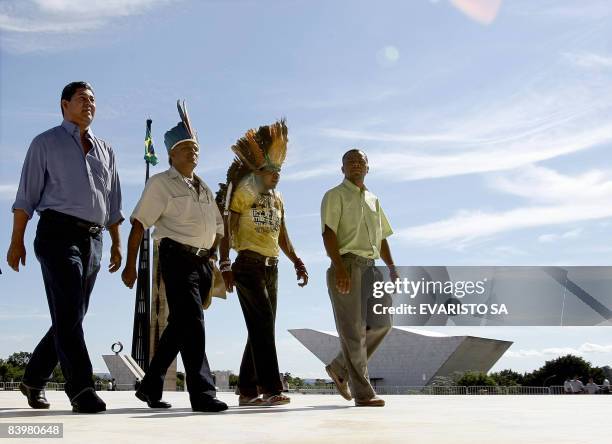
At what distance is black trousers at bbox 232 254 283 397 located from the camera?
552 cm

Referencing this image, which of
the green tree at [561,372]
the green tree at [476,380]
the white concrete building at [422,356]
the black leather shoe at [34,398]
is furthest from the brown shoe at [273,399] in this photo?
the green tree at [561,372]

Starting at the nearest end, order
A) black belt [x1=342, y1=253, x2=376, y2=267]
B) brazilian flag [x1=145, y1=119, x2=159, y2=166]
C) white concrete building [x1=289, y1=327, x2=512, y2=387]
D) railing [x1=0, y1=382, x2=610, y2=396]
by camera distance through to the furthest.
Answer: black belt [x1=342, y1=253, x2=376, y2=267] < railing [x1=0, y1=382, x2=610, y2=396] < brazilian flag [x1=145, y1=119, x2=159, y2=166] < white concrete building [x1=289, y1=327, x2=512, y2=387]

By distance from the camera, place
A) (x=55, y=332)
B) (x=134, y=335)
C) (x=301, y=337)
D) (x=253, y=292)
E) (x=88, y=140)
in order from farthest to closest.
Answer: (x=301, y=337)
(x=134, y=335)
(x=253, y=292)
(x=88, y=140)
(x=55, y=332)

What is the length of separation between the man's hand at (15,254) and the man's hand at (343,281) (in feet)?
7.61

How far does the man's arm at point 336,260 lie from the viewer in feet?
19.0

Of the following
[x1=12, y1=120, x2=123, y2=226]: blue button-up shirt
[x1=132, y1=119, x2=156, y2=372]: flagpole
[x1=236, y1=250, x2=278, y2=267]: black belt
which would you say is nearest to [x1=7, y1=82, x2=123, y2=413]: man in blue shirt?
[x1=12, y1=120, x2=123, y2=226]: blue button-up shirt

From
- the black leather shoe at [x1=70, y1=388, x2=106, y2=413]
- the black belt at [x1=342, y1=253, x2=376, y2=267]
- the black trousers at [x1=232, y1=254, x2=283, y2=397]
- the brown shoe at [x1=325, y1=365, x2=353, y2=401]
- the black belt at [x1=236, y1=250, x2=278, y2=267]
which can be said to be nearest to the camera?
the black leather shoe at [x1=70, y1=388, x2=106, y2=413]

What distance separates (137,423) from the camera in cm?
370

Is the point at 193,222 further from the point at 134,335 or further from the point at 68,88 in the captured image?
the point at 134,335

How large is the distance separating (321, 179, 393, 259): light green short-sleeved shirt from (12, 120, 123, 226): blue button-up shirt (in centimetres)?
187

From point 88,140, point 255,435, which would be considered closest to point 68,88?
point 88,140

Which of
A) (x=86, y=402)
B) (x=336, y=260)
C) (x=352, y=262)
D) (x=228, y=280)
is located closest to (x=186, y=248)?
(x=228, y=280)

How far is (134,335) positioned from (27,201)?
30.0 metres

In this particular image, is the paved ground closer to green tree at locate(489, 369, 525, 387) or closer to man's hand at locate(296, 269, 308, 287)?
man's hand at locate(296, 269, 308, 287)
